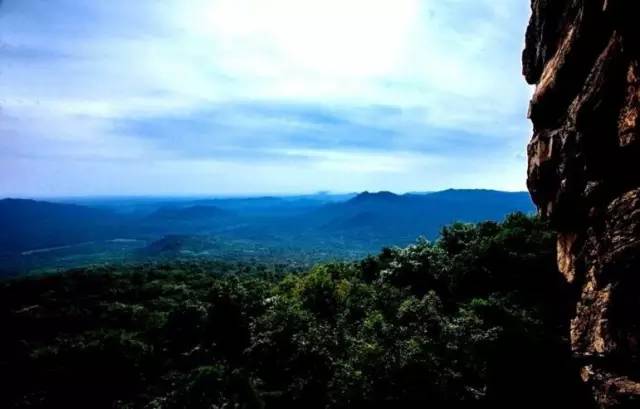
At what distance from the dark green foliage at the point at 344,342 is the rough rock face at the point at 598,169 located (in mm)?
5444

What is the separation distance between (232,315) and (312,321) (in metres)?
9.56

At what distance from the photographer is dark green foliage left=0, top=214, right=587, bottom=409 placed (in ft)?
75.3

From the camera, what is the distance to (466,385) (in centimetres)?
2261

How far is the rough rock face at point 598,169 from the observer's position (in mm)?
16312

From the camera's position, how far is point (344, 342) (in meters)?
28.3

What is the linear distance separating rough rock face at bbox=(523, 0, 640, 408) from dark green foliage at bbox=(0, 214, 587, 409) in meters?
5.44

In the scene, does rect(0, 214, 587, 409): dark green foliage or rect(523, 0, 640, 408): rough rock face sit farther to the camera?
rect(0, 214, 587, 409): dark green foliage

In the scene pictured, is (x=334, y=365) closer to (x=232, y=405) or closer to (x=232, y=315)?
(x=232, y=405)

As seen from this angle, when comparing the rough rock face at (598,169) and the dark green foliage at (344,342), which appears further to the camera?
the dark green foliage at (344,342)

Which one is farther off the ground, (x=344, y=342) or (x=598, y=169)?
(x=598, y=169)

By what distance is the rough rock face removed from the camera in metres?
16.3

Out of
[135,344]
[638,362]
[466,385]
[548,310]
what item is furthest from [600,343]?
[135,344]

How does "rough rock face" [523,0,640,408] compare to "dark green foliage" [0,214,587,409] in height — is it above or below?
above

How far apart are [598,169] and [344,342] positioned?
17111 millimetres
